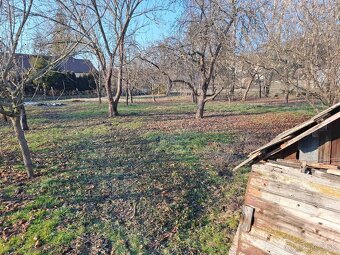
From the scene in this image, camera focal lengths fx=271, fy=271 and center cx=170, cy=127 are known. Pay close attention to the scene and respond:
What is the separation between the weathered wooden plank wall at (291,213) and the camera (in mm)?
3109

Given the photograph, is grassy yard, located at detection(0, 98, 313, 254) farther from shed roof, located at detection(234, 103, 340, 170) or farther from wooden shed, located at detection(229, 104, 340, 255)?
shed roof, located at detection(234, 103, 340, 170)

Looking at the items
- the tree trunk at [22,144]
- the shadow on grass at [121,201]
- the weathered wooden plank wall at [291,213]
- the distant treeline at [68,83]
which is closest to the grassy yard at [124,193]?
the shadow on grass at [121,201]

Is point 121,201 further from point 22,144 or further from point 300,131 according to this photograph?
point 300,131

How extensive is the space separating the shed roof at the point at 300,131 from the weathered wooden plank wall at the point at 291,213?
213 millimetres

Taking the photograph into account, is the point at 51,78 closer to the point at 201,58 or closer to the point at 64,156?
the point at 201,58

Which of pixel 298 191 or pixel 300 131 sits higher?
pixel 300 131

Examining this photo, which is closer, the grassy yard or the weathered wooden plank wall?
the weathered wooden plank wall

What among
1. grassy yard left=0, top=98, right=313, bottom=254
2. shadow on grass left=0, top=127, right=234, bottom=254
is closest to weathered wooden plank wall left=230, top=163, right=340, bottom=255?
grassy yard left=0, top=98, right=313, bottom=254

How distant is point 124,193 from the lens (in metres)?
6.68

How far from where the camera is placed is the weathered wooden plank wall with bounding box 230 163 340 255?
3109 mm

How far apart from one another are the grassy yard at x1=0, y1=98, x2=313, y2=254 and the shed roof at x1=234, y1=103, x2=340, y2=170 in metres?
2.29

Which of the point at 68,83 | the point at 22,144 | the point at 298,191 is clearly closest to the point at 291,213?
the point at 298,191

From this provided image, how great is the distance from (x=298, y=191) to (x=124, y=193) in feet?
14.4

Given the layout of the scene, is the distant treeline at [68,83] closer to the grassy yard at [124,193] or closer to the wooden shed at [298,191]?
the grassy yard at [124,193]
